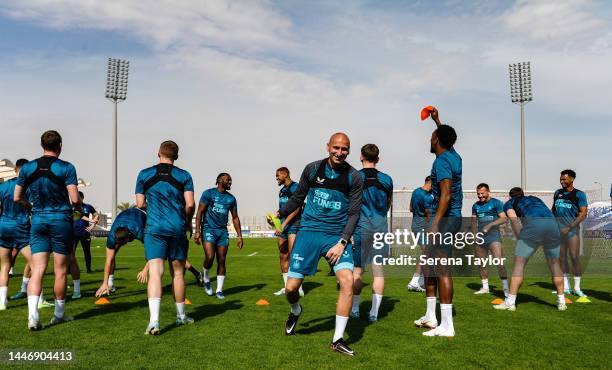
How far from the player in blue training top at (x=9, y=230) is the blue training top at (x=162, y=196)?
9.72 ft

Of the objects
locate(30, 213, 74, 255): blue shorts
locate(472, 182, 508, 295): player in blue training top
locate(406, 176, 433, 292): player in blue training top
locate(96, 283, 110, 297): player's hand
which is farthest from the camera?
locate(406, 176, 433, 292): player in blue training top

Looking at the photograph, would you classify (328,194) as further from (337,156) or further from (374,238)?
(374,238)

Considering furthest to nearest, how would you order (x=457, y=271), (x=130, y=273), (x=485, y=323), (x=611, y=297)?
(x=130, y=273)
(x=457, y=271)
(x=611, y=297)
(x=485, y=323)

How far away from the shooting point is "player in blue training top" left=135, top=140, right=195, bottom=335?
6.40m

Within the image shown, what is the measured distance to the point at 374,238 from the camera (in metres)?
7.81

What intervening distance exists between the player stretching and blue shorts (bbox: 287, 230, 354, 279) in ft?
3.78

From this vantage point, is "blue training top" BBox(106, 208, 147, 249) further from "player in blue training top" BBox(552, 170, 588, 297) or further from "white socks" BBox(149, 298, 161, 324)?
"player in blue training top" BBox(552, 170, 588, 297)

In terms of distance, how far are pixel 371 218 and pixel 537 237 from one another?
2.82 m

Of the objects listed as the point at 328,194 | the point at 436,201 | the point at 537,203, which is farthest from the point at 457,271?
the point at 328,194

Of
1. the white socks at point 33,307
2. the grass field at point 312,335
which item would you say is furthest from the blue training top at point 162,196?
the white socks at point 33,307

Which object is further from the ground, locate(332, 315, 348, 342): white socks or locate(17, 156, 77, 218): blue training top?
locate(17, 156, 77, 218): blue training top

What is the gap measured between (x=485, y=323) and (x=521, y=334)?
733mm

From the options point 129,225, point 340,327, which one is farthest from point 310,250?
point 129,225

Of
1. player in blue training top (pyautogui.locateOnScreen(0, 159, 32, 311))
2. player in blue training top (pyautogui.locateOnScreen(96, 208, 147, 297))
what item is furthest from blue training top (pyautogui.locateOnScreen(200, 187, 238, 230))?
player in blue training top (pyautogui.locateOnScreen(0, 159, 32, 311))
